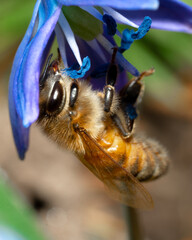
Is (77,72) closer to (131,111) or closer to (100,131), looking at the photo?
(100,131)

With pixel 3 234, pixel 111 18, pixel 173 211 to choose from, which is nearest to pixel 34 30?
pixel 111 18

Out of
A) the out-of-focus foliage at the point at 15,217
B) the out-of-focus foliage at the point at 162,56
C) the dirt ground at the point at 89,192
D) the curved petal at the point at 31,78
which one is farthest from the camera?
the dirt ground at the point at 89,192

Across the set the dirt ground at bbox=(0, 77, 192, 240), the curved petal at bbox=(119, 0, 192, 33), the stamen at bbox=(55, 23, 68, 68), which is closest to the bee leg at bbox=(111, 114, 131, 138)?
Result: the stamen at bbox=(55, 23, 68, 68)

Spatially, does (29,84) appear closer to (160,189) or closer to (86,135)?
(86,135)

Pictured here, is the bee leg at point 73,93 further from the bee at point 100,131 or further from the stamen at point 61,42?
the stamen at point 61,42

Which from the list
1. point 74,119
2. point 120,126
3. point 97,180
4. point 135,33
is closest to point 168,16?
point 135,33

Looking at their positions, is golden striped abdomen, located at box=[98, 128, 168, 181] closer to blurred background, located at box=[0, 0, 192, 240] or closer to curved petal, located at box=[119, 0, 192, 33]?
curved petal, located at box=[119, 0, 192, 33]

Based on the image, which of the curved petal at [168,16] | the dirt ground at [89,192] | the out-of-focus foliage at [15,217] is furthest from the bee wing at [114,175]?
the dirt ground at [89,192]
